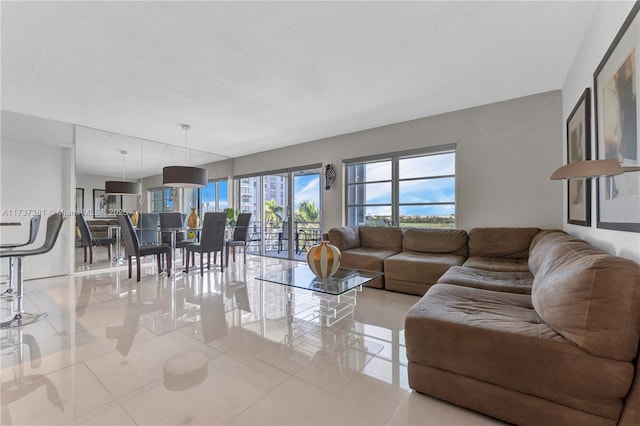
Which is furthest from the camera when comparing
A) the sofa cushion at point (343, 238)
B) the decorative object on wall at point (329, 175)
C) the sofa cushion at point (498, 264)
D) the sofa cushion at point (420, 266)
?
the decorative object on wall at point (329, 175)

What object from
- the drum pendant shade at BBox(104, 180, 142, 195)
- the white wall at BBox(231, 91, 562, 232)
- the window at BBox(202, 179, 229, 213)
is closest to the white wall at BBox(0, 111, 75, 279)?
the drum pendant shade at BBox(104, 180, 142, 195)

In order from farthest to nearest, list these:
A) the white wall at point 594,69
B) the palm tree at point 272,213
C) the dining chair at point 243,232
Answer: the palm tree at point 272,213 → the dining chair at point 243,232 → the white wall at point 594,69

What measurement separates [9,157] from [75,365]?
407 centimetres

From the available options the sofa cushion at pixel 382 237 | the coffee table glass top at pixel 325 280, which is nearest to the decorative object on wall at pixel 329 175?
the sofa cushion at pixel 382 237

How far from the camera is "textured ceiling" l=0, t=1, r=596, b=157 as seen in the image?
2.09m

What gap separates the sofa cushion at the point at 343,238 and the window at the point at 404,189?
2.26ft

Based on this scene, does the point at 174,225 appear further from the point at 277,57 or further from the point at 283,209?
the point at 277,57

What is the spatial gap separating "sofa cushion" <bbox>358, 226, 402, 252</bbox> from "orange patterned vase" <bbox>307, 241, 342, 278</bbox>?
1767 millimetres

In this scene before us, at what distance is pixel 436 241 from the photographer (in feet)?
13.0

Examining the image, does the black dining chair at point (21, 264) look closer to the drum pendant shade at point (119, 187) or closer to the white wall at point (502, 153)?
the drum pendant shade at point (119, 187)

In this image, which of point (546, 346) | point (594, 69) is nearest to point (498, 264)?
point (594, 69)

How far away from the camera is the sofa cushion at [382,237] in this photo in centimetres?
433

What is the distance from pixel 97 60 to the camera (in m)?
2.66

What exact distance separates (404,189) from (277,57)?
2.97 metres
